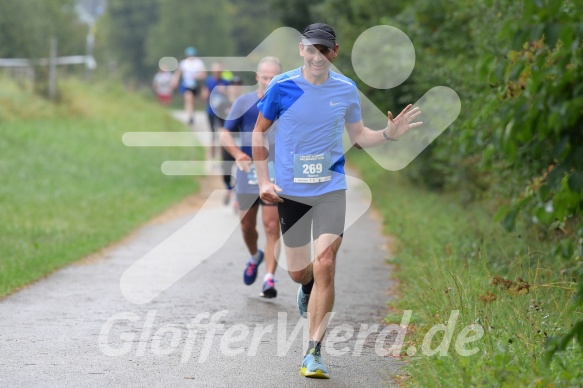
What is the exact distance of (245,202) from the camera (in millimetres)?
10148

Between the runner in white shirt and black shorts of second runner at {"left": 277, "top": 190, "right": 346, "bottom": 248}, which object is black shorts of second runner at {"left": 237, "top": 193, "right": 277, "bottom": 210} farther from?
the runner in white shirt

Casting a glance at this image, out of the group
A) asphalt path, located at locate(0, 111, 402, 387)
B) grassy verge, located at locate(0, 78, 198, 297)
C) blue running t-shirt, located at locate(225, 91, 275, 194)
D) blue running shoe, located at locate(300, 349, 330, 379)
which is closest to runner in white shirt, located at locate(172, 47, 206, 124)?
grassy verge, located at locate(0, 78, 198, 297)

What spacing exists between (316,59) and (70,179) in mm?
14217

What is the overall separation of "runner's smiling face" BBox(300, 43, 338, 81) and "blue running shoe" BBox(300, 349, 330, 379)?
5.83 ft

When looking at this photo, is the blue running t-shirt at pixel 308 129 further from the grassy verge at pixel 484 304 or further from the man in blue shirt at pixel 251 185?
the man in blue shirt at pixel 251 185

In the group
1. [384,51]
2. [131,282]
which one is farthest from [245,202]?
[384,51]

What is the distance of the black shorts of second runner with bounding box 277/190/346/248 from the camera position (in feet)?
22.9

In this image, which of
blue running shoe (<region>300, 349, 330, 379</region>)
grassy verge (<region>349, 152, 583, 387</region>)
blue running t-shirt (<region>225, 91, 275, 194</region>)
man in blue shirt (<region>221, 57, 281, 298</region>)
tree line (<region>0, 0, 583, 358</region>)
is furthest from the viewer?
blue running t-shirt (<region>225, 91, 275, 194</region>)

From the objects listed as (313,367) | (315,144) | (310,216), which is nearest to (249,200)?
(310,216)

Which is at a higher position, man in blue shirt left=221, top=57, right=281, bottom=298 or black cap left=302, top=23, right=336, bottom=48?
black cap left=302, top=23, right=336, bottom=48

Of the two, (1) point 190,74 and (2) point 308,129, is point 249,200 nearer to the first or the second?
(2) point 308,129

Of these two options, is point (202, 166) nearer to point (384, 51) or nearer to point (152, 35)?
point (384, 51)

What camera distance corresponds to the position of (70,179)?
20.5 m

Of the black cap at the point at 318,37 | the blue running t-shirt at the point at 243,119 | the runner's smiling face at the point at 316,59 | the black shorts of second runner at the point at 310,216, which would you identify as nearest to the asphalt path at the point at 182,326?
the black shorts of second runner at the point at 310,216
